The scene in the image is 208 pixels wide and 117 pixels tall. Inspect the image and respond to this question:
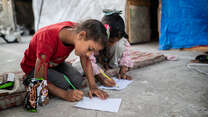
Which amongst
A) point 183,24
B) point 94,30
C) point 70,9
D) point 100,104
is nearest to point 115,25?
point 94,30

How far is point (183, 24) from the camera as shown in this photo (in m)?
3.27

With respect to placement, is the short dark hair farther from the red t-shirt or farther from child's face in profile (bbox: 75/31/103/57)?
the red t-shirt

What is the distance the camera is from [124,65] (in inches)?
66.8

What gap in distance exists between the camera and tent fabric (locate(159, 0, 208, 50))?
3.14 meters

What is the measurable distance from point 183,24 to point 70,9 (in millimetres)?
3304

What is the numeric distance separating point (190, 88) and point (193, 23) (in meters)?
2.32

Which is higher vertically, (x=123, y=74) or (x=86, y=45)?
(x=86, y=45)

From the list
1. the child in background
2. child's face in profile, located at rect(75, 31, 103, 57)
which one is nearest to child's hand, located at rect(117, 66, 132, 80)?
the child in background

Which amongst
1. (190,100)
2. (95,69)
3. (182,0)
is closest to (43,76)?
(95,69)

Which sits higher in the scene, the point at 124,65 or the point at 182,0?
the point at 182,0

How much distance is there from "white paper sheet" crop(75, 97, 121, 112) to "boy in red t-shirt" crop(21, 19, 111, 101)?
4 cm

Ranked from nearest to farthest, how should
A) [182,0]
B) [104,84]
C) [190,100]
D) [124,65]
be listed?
[190,100] → [104,84] → [124,65] → [182,0]

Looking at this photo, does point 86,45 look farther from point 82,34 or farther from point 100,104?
point 100,104

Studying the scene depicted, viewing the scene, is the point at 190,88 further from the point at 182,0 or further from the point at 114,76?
the point at 182,0
